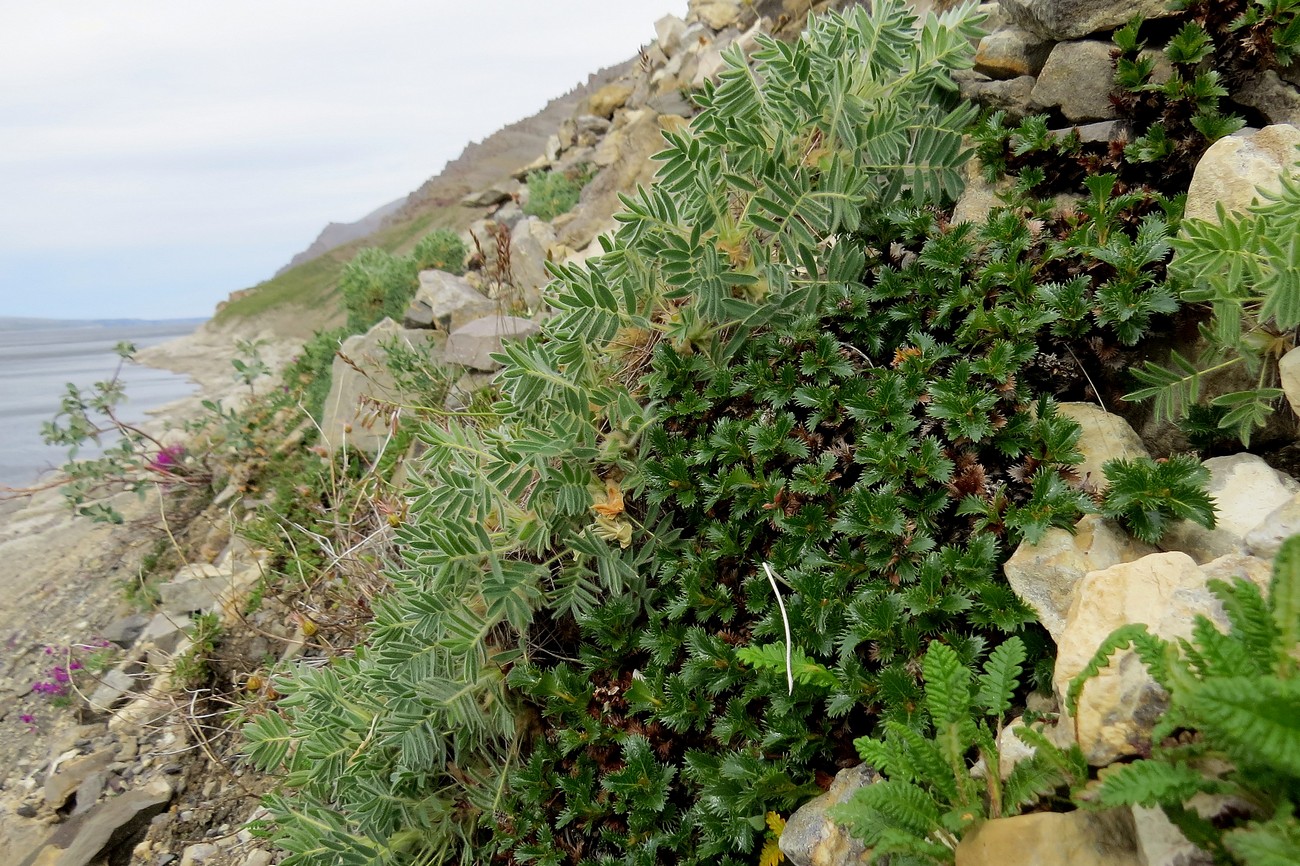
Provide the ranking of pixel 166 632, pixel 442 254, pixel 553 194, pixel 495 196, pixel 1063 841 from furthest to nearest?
1. pixel 495 196
2. pixel 553 194
3. pixel 442 254
4. pixel 166 632
5. pixel 1063 841

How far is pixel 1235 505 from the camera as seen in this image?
2.17m

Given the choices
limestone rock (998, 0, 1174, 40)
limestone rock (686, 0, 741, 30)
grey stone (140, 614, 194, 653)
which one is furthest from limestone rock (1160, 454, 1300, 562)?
limestone rock (686, 0, 741, 30)

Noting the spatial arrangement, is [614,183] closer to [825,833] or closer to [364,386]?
[364,386]

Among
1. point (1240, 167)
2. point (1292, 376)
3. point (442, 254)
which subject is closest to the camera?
point (1292, 376)

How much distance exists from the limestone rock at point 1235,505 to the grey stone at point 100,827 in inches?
206

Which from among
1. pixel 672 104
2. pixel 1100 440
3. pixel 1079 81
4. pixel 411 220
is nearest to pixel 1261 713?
pixel 1100 440

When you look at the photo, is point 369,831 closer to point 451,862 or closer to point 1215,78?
point 451,862

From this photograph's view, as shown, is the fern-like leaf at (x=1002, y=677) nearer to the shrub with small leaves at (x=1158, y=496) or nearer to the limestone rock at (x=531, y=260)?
the shrub with small leaves at (x=1158, y=496)

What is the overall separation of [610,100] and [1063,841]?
→ 11848 mm

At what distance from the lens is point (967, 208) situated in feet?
10.5

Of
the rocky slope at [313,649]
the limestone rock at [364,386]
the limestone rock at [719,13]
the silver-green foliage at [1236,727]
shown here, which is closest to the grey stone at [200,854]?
the rocky slope at [313,649]

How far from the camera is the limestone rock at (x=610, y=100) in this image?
11719mm

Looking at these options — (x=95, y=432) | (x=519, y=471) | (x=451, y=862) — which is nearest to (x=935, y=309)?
A: (x=519, y=471)

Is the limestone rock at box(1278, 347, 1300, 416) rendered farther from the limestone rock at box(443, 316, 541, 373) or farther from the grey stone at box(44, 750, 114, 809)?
the grey stone at box(44, 750, 114, 809)
